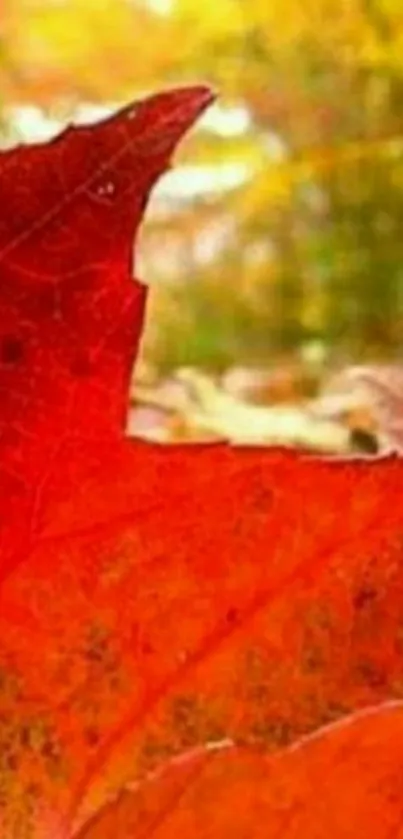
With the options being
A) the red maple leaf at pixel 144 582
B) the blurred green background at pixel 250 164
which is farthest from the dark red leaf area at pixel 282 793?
the blurred green background at pixel 250 164

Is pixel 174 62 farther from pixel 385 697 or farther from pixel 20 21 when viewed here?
pixel 385 697

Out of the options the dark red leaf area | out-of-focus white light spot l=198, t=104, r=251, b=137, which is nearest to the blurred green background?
out-of-focus white light spot l=198, t=104, r=251, b=137

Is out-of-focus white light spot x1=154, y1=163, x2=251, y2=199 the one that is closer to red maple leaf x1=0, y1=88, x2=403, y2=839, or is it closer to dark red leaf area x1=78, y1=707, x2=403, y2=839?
red maple leaf x1=0, y1=88, x2=403, y2=839

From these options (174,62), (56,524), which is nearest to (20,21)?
(174,62)

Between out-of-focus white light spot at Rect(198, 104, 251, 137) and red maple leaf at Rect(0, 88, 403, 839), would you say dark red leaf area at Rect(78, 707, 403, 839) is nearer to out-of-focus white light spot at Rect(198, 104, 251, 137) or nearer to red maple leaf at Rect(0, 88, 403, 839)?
red maple leaf at Rect(0, 88, 403, 839)

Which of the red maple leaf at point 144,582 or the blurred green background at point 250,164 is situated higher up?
the blurred green background at point 250,164

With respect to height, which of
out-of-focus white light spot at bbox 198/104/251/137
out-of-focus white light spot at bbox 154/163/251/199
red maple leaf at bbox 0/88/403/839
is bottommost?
red maple leaf at bbox 0/88/403/839

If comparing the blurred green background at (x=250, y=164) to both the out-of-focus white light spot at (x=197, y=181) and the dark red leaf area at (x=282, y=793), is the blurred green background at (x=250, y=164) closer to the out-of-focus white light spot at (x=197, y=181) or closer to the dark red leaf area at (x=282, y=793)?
the out-of-focus white light spot at (x=197, y=181)

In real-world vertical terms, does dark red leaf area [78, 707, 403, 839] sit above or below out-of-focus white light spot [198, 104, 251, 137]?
below
